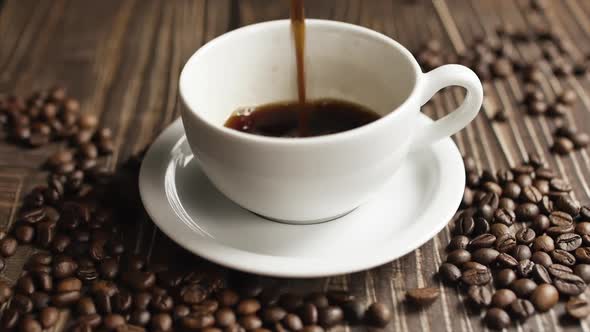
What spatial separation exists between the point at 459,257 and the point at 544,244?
195mm

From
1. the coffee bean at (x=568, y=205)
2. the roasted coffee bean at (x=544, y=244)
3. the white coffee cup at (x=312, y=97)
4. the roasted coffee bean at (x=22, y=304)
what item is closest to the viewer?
the white coffee cup at (x=312, y=97)

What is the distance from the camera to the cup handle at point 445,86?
134 centimetres

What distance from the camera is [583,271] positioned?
1.36 m

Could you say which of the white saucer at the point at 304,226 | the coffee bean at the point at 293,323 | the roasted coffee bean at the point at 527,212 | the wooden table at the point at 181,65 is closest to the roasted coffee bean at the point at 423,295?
the wooden table at the point at 181,65

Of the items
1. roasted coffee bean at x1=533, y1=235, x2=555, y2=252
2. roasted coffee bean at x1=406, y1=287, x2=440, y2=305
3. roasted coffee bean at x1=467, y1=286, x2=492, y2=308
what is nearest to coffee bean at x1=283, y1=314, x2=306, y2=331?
roasted coffee bean at x1=406, y1=287, x2=440, y2=305

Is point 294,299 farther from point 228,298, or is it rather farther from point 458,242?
point 458,242

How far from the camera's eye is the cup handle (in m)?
1.34

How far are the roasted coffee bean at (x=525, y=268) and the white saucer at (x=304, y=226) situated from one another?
0.63 feet

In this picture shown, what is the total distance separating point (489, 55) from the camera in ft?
7.34

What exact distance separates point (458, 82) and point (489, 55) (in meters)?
0.97

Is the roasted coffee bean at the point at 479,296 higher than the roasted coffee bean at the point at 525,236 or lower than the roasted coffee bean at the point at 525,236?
higher

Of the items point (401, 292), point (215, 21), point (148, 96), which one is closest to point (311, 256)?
point (401, 292)

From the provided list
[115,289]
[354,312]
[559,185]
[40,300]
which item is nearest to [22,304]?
[40,300]

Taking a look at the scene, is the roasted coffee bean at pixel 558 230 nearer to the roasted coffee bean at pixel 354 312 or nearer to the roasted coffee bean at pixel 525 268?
the roasted coffee bean at pixel 525 268
